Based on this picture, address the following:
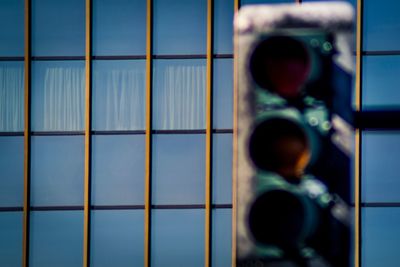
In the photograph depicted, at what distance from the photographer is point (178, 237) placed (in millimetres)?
10445

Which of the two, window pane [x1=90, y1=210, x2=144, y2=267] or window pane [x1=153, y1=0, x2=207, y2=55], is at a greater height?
window pane [x1=153, y1=0, x2=207, y2=55]

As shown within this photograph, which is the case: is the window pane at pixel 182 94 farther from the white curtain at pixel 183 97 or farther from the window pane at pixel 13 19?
the window pane at pixel 13 19

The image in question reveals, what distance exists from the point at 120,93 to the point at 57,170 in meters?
2.04

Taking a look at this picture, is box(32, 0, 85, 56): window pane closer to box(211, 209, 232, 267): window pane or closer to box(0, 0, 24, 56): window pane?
box(0, 0, 24, 56): window pane

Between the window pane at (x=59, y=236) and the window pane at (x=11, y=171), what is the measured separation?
526 millimetres

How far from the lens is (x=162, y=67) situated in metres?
10.6

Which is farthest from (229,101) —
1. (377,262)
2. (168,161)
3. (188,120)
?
(377,262)

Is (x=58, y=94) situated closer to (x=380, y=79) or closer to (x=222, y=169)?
(x=222, y=169)

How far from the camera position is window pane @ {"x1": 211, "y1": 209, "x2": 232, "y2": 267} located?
10406mm

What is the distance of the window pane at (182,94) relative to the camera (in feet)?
34.4

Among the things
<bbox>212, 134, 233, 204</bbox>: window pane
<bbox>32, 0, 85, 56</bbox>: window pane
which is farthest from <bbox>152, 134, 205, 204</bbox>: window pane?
<bbox>32, 0, 85, 56</bbox>: window pane

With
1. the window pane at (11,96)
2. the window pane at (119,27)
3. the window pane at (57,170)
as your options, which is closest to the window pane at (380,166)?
the window pane at (119,27)

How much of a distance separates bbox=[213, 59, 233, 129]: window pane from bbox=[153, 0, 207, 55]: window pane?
1.59 ft

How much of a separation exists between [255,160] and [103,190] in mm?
8988
